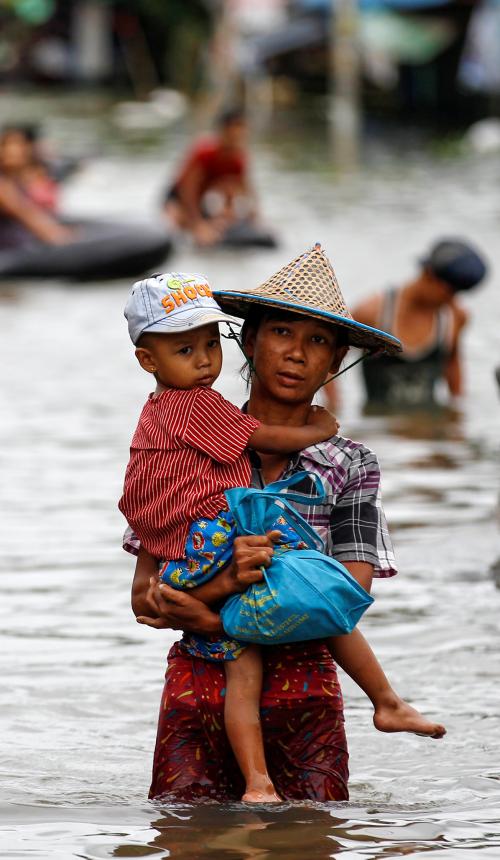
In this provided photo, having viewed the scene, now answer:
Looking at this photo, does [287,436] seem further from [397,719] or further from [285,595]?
[397,719]

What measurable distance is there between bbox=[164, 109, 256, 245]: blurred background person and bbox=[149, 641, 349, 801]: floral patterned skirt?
48.7 feet

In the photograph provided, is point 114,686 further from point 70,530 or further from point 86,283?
point 86,283

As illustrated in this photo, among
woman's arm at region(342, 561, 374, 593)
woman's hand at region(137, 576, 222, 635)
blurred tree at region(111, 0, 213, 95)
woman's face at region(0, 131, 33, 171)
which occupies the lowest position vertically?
woman's hand at region(137, 576, 222, 635)

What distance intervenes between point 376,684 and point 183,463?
64 cm

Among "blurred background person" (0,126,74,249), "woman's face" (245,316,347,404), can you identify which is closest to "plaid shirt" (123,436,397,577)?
"woman's face" (245,316,347,404)

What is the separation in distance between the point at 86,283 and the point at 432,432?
284 inches

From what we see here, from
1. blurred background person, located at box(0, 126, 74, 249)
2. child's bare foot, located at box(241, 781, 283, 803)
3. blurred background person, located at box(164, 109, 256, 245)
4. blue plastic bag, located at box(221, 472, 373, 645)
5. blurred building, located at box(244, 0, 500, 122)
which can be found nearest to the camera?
blue plastic bag, located at box(221, 472, 373, 645)

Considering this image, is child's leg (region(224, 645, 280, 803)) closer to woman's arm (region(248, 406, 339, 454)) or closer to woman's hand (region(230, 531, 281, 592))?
woman's hand (region(230, 531, 281, 592))

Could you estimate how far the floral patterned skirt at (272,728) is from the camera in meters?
4.13

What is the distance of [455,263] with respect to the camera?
973 cm

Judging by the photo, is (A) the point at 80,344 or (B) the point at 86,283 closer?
(A) the point at 80,344

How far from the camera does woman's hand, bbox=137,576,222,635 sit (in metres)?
4.01

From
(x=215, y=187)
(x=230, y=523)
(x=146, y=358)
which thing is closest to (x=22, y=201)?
(x=215, y=187)

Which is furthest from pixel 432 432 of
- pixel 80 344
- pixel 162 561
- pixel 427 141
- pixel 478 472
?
pixel 427 141
